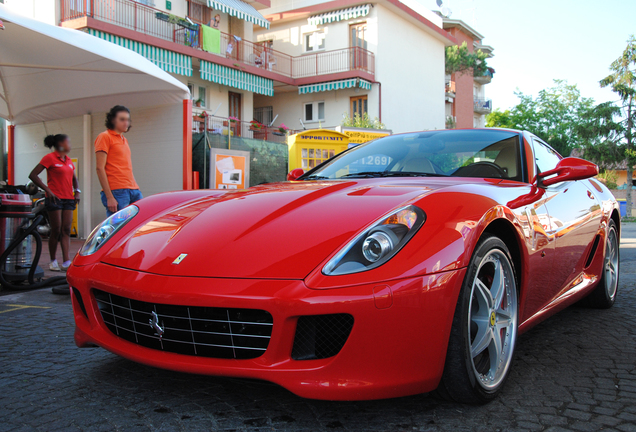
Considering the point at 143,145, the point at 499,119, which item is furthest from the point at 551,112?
the point at 143,145

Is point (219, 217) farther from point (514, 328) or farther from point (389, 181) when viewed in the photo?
point (514, 328)

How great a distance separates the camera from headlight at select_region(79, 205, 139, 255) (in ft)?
8.39

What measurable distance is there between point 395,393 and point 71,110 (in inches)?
398

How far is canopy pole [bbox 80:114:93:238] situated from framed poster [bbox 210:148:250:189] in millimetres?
2333

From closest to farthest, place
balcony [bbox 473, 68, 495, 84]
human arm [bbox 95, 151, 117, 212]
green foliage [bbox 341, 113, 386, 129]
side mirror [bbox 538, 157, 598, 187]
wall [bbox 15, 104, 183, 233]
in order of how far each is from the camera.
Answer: side mirror [bbox 538, 157, 598, 187] < human arm [bbox 95, 151, 117, 212] < wall [bbox 15, 104, 183, 233] < green foliage [bbox 341, 113, 386, 129] < balcony [bbox 473, 68, 495, 84]

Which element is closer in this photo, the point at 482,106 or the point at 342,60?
the point at 342,60

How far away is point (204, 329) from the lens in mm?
1922

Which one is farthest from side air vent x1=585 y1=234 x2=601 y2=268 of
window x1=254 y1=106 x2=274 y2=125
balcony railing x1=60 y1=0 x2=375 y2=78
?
window x1=254 y1=106 x2=274 y2=125

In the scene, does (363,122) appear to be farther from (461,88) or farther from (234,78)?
(461,88)

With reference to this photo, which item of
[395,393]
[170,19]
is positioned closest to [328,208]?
[395,393]

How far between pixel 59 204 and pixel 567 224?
16.7 feet

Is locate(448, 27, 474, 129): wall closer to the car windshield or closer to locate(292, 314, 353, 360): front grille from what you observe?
the car windshield

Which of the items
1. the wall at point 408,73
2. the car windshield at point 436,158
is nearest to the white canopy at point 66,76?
the car windshield at point 436,158

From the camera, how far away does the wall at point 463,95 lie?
38.4 metres
